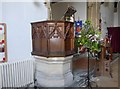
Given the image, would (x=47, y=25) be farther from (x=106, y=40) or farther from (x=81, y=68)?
(x=106, y=40)

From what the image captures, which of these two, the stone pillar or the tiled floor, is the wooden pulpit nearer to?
the stone pillar

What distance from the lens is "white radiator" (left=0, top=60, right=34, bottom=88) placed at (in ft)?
9.37

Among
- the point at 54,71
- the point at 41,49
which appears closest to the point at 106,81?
the point at 54,71

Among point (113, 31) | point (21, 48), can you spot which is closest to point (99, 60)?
point (21, 48)

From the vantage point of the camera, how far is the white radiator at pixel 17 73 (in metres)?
2.86

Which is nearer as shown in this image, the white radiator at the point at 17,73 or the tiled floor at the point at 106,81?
the white radiator at the point at 17,73

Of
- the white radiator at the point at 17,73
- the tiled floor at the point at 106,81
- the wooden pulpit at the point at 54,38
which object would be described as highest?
the wooden pulpit at the point at 54,38

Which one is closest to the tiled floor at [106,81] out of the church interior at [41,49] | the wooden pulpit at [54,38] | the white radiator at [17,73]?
the church interior at [41,49]

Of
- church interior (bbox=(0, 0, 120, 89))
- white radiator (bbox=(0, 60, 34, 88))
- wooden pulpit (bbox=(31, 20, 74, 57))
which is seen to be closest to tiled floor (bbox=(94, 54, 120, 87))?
church interior (bbox=(0, 0, 120, 89))

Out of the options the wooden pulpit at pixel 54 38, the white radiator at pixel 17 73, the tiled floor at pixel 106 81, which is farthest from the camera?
the tiled floor at pixel 106 81

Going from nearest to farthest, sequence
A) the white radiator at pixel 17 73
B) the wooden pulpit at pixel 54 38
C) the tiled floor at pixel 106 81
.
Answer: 1. the wooden pulpit at pixel 54 38
2. the white radiator at pixel 17 73
3. the tiled floor at pixel 106 81

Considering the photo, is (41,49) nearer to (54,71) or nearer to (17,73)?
(54,71)

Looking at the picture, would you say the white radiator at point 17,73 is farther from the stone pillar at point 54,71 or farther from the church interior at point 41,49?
the stone pillar at point 54,71

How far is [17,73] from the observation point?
3094mm
